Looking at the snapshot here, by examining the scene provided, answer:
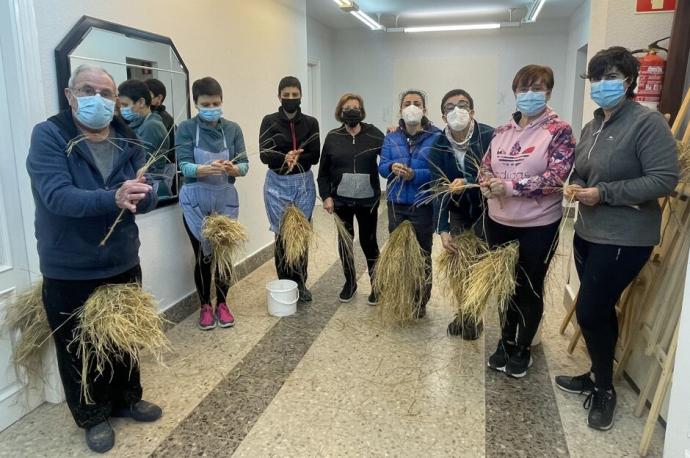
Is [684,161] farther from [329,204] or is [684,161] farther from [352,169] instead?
[329,204]

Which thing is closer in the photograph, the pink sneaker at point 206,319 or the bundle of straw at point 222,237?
the bundle of straw at point 222,237

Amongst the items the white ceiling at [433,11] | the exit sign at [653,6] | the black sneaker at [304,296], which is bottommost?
the black sneaker at [304,296]

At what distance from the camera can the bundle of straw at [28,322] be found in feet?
6.84

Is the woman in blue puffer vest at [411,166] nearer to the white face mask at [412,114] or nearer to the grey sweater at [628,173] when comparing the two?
the white face mask at [412,114]

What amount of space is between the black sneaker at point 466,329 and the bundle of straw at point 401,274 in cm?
27

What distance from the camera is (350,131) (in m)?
3.33

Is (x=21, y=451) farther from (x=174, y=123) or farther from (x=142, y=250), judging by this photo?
(x=174, y=123)

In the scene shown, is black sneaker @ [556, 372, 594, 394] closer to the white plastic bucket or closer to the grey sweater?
the grey sweater

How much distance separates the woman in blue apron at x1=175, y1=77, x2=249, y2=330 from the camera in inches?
113

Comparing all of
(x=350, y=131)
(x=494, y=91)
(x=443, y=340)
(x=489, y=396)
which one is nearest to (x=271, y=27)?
(x=350, y=131)

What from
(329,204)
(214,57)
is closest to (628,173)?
(329,204)

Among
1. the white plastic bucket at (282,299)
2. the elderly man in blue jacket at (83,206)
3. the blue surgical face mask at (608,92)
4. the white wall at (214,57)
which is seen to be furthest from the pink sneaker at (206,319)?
the blue surgical face mask at (608,92)

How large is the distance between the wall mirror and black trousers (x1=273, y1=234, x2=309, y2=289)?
2.58 feet

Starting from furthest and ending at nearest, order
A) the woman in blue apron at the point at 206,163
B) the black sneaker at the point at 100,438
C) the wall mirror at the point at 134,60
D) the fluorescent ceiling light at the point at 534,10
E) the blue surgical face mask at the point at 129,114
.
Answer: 1. the fluorescent ceiling light at the point at 534,10
2. the woman in blue apron at the point at 206,163
3. the blue surgical face mask at the point at 129,114
4. the wall mirror at the point at 134,60
5. the black sneaker at the point at 100,438
